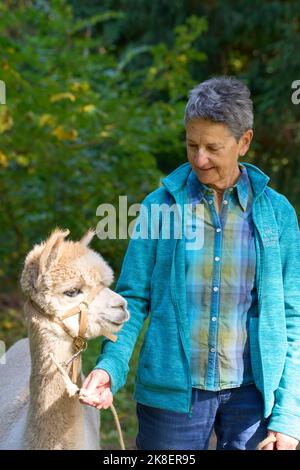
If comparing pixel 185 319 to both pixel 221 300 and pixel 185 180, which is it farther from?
pixel 185 180

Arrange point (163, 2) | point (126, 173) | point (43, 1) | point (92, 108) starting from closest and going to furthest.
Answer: point (92, 108) < point (126, 173) < point (43, 1) < point (163, 2)

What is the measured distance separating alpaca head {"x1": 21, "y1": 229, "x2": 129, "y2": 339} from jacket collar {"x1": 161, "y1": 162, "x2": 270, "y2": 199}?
341 mm

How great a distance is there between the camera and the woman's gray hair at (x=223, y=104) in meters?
2.39

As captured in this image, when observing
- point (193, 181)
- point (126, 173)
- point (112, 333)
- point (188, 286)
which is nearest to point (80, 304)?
point (112, 333)

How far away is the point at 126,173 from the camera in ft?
24.7

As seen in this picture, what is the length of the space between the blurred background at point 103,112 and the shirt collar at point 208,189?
8.61ft

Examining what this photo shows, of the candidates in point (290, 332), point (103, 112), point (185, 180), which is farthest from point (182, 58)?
point (290, 332)

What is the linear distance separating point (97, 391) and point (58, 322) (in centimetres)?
30

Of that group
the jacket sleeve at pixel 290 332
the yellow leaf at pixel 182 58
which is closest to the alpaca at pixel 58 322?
the jacket sleeve at pixel 290 332

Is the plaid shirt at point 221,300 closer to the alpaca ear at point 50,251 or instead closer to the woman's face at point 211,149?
the woman's face at point 211,149

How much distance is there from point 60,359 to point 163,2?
8127 millimetres

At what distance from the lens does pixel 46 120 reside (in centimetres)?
627

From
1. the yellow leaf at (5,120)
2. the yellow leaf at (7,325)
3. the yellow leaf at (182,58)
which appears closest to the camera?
the yellow leaf at (5,120)
